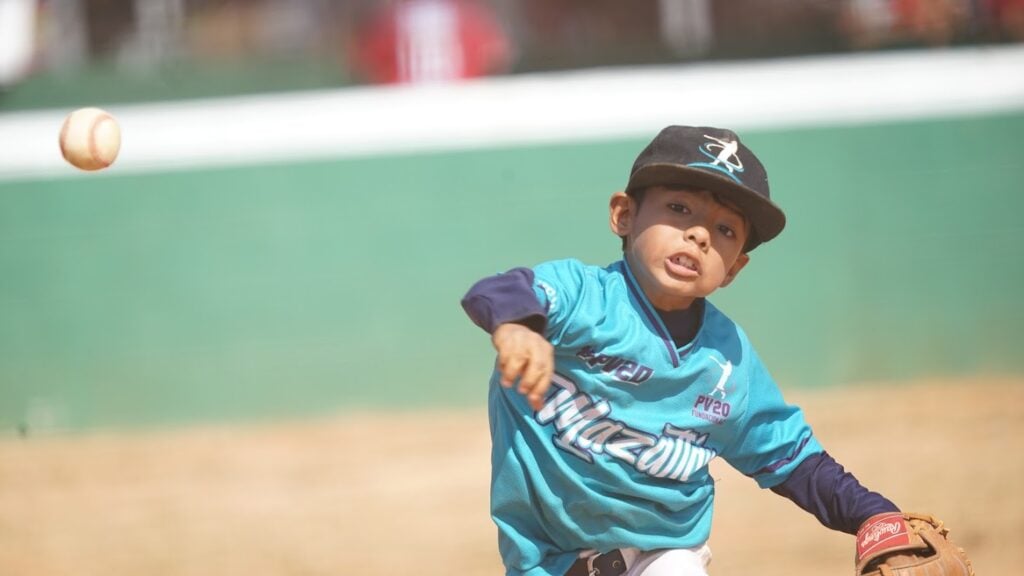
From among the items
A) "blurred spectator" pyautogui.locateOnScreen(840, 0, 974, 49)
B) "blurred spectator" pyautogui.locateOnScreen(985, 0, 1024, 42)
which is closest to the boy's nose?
"blurred spectator" pyautogui.locateOnScreen(840, 0, 974, 49)

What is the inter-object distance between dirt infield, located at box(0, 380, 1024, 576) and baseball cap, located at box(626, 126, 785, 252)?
2.70 metres

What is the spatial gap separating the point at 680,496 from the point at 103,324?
7322 millimetres

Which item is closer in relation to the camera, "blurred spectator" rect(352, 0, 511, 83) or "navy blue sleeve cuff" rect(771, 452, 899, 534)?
"navy blue sleeve cuff" rect(771, 452, 899, 534)

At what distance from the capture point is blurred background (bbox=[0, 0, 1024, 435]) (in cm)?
961

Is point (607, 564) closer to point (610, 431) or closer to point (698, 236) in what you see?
point (610, 431)

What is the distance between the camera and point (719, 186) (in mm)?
3098

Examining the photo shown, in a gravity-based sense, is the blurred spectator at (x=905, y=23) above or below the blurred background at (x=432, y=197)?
above

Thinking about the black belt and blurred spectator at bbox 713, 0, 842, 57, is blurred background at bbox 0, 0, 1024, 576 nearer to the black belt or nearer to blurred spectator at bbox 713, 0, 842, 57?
blurred spectator at bbox 713, 0, 842, 57

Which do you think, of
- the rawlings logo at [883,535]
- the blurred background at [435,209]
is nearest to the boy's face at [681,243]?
the rawlings logo at [883,535]

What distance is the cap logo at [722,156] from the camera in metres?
3.09

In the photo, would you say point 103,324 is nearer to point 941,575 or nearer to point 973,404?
point 973,404

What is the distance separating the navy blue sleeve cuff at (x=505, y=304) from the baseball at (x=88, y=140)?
7.18 ft

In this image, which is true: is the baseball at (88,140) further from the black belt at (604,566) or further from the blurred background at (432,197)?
the blurred background at (432,197)

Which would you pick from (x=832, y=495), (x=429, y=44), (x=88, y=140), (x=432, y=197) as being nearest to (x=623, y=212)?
(x=832, y=495)
